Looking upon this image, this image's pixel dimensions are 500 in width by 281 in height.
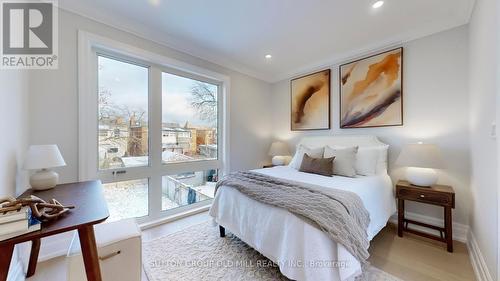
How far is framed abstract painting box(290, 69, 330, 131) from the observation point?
343 centimetres

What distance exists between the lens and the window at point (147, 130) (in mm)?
2193

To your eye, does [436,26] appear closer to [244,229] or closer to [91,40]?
[244,229]

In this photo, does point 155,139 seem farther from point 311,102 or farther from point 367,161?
point 367,161

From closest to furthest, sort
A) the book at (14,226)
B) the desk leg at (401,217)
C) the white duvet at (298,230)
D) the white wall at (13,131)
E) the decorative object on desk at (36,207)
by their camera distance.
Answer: the book at (14,226)
the decorative object on desk at (36,207)
the white duvet at (298,230)
the white wall at (13,131)
the desk leg at (401,217)

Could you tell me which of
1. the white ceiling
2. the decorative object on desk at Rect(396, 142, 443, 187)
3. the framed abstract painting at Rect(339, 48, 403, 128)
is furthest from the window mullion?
the decorative object on desk at Rect(396, 142, 443, 187)

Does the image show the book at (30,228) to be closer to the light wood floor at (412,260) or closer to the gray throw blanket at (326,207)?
the light wood floor at (412,260)

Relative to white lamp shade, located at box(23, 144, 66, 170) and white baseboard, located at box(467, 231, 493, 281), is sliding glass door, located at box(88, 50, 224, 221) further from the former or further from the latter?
white baseboard, located at box(467, 231, 493, 281)

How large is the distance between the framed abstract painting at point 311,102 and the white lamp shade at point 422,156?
1.34 metres

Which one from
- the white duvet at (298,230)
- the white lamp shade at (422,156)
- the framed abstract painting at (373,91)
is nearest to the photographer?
the white duvet at (298,230)

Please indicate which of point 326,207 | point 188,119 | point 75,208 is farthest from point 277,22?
point 75,208

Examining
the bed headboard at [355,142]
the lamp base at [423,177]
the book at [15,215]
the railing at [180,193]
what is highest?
the bed headboard at [355,142]

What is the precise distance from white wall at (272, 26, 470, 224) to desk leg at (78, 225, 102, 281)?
3.32 m

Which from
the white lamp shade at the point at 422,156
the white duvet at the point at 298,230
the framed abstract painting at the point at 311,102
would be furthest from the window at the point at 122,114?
the white lamp shade at the point at 422,156

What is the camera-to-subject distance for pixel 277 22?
2.35m
